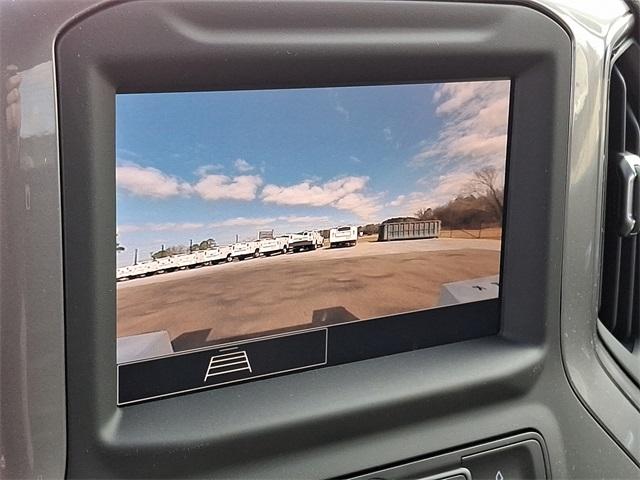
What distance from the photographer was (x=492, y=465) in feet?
3.74

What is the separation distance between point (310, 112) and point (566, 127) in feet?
1.34

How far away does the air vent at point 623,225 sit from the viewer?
1.20 metres

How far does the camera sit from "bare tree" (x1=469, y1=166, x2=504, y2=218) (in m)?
1.14

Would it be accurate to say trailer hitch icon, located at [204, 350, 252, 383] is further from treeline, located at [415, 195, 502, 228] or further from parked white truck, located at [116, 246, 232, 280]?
treeline, located at [415, 195, 502, 228]

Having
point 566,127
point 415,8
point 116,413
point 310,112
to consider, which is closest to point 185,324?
point 116,413

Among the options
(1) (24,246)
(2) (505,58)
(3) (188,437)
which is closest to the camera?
(1) (24,246)

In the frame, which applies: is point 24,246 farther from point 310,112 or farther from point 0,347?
point 310,112

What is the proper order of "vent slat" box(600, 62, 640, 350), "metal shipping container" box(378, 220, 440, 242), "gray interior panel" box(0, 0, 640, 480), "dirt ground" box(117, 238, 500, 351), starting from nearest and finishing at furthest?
"gray interior panel" box(0, 0, 640, 480) → "dirt ground" box(117, 238, 500, 351) → "metal shipping container" box(378, 220, 440, 242) → "vent slat" box(600, 62, 640, 350)

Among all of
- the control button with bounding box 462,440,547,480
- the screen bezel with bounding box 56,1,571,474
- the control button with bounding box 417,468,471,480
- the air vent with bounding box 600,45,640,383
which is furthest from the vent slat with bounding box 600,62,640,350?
the control button with bounding box 417,468,471,480

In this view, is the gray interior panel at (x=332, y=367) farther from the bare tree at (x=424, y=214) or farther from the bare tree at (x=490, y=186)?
the bare tree at (x=424, y=214)

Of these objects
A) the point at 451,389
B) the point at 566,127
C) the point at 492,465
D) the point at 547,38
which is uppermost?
the point at 547,38

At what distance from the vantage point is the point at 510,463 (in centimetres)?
115

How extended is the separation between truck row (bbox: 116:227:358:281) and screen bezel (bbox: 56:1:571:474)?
5cm

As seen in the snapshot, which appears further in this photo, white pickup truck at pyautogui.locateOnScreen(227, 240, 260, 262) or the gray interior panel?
white pickup truck at pyautogui.locateOnScreen(227, 240, 260, 262)
